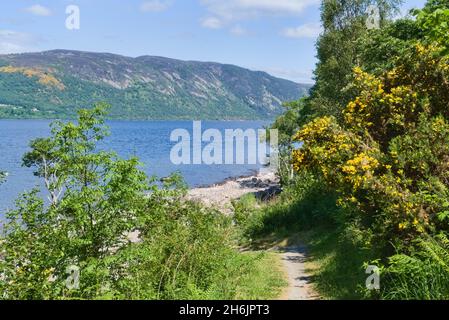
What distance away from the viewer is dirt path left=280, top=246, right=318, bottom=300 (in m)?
12.9

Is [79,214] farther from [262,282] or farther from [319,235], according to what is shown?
[319,235]

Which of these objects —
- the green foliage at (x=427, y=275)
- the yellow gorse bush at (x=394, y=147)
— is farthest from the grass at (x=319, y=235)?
the green foliage at (x=427, y=275)

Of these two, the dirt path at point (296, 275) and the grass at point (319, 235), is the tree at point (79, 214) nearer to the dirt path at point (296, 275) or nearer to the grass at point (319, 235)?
the dirt path at point (296, 275)

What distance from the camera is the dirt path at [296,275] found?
42.4 feet

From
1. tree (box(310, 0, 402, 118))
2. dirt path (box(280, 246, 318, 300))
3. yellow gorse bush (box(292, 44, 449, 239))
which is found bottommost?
dirt path (box(280, 246, 318, 300))

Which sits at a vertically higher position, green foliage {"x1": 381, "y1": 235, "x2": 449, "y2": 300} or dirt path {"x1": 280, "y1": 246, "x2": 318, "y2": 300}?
green foliage {"x1": 381, "y1": 235, "x2": 449, "y2": 300}

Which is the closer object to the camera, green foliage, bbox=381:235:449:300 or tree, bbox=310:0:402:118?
green foliage, bbox=381:235:449:300

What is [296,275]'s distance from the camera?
15781 millimetres

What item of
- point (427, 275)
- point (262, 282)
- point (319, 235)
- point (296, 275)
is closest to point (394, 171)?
point (427, 275)

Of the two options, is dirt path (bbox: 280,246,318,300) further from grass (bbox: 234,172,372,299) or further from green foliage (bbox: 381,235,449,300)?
green foliage (bbox: 381,235,449,300)

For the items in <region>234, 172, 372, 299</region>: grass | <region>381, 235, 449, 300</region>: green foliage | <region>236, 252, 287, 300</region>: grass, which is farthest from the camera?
<region>234, 172, 372, 299</region>: grass

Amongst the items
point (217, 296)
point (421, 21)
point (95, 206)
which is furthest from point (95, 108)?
point (421, 21)


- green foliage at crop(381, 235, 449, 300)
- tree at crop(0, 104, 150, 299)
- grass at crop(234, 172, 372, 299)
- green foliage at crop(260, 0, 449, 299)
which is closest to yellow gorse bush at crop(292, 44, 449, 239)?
green foliage at crop(260, 0, 449, 299)
